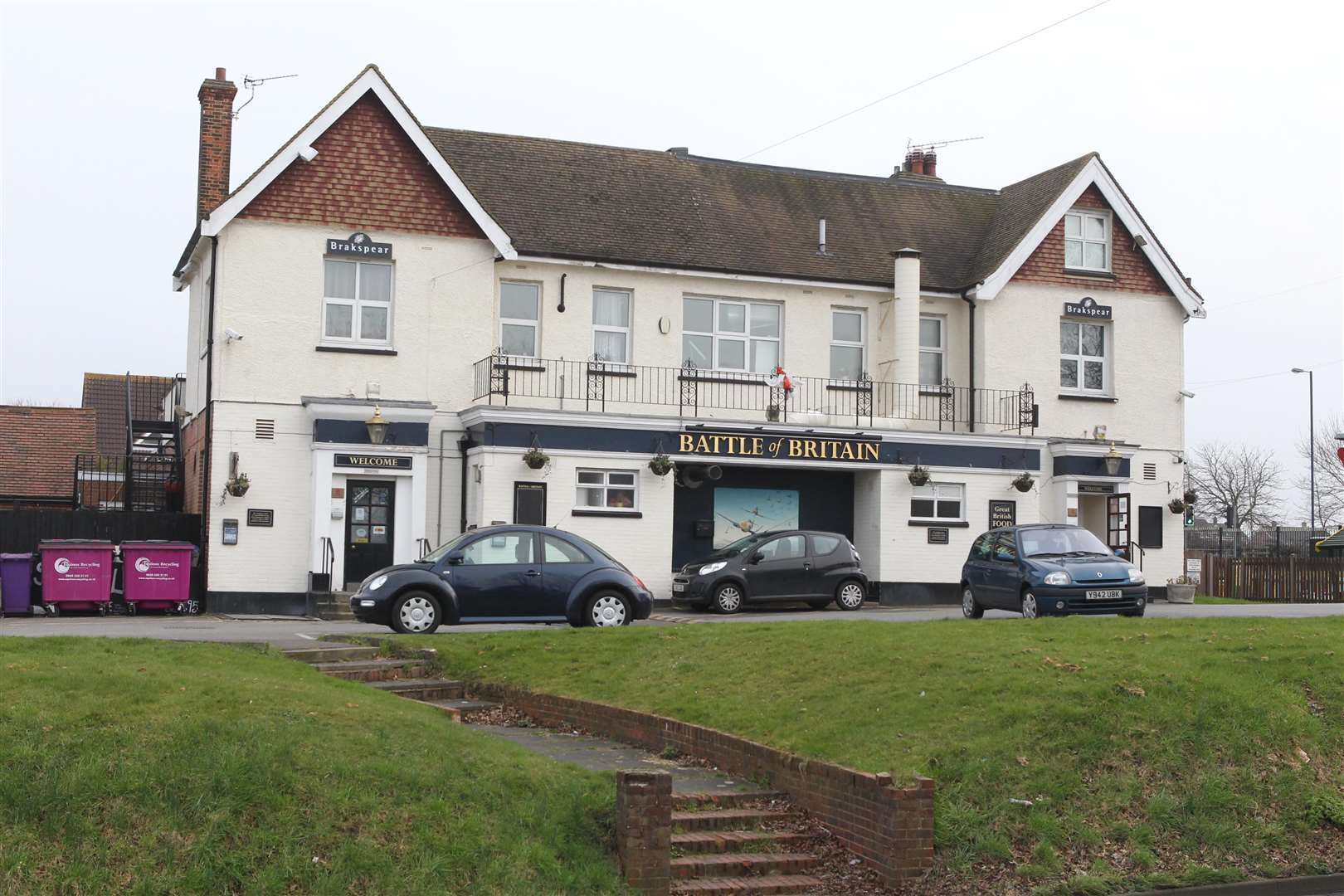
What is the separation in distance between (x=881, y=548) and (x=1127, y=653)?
18.4 meters

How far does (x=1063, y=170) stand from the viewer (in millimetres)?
36812

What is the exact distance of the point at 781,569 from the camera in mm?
28922

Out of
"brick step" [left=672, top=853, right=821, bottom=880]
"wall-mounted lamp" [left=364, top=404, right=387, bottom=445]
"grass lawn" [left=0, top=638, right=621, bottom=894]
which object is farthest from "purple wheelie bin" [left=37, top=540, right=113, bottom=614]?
"brick step" [left=672, top=853, right=821, bottom=880]

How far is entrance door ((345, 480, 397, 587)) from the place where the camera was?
1176 inches

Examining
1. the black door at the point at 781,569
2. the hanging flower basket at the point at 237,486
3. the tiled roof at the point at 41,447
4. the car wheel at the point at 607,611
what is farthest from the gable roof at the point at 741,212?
the tiled roof at the point at 41,447

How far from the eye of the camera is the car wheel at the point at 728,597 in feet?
94.1

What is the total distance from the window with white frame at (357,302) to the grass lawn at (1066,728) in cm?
1526

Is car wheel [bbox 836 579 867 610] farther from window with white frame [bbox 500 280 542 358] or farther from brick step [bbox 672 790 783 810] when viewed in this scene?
brick step [bbox 672 790 783 810]

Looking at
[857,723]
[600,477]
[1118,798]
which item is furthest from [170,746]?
[600,477]

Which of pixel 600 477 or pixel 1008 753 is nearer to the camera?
pixel 1008 753

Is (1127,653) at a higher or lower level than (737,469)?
lower

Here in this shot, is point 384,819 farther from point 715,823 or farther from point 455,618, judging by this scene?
point 455,618

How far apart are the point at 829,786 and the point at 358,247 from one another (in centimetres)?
2109

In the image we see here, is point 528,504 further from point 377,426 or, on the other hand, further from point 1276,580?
point 1276,580
